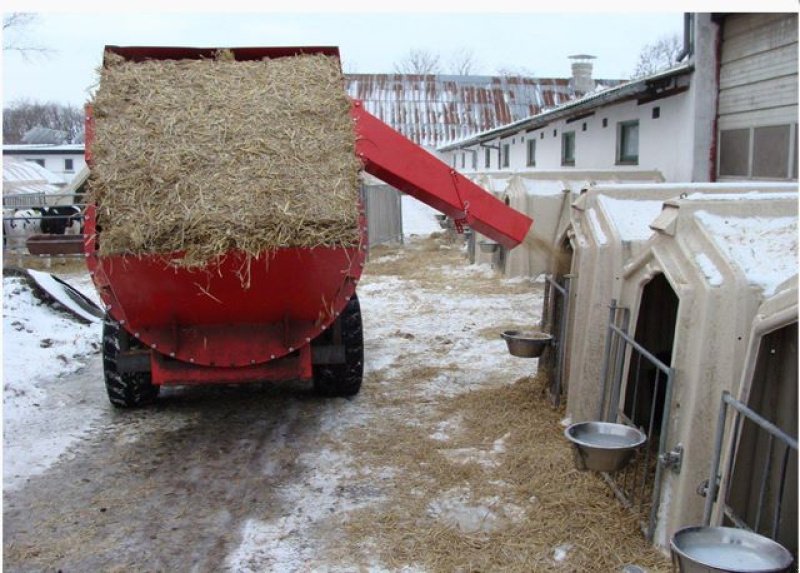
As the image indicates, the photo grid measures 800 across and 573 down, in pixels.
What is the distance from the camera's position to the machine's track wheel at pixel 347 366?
6578mm

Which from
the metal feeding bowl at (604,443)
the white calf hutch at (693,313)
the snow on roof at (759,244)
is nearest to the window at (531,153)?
the white calf hutch at (693,313)

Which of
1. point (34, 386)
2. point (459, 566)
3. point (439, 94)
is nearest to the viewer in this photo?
point (459, 566)

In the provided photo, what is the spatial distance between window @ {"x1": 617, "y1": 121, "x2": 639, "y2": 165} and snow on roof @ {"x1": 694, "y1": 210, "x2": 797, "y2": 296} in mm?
8678

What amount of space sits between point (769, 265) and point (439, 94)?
30.6 m

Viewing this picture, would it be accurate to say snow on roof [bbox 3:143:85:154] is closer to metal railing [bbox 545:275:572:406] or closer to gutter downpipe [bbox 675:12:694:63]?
gutter downpipe [bbox 675:12:694:63]

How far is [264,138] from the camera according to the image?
203 inches

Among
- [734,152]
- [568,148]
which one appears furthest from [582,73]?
[734,152]

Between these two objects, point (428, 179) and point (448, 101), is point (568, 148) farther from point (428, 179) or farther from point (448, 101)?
point (448, 101)

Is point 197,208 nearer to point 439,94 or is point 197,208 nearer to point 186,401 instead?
point 186,401

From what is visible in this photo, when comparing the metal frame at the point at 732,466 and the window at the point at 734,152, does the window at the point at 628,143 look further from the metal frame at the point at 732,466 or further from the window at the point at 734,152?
the metal frame at the point at 732,466

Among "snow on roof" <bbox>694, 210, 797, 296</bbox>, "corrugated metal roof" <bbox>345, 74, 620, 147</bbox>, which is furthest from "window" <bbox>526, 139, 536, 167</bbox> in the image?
"snow on roof" <bbox>694, 210, 797, 296</bbox>

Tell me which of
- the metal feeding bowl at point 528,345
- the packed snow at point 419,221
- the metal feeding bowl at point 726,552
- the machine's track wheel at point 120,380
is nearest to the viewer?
the metal feeding bowl at point 726,552

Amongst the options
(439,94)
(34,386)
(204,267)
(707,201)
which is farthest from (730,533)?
(439,94)

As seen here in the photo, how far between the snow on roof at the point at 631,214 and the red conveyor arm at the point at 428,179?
2.75 feet
